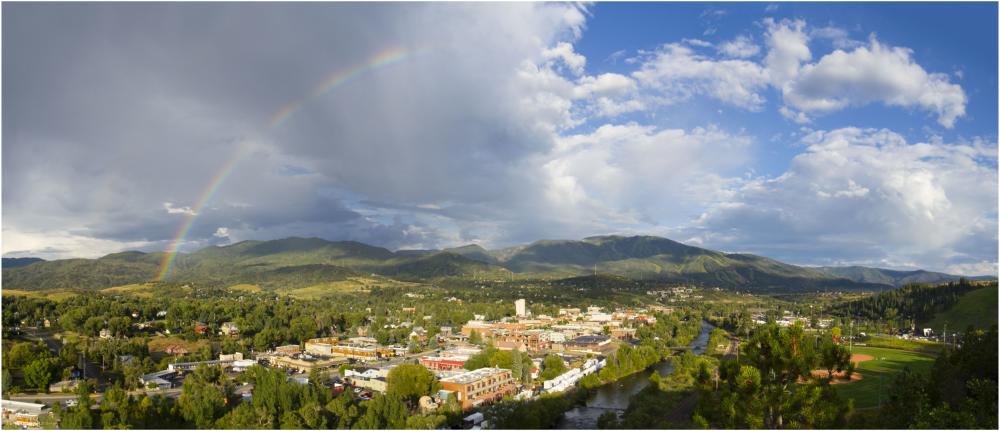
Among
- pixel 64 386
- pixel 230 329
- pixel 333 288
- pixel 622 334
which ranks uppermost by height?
pixel 333 288

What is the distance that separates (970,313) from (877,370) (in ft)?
121

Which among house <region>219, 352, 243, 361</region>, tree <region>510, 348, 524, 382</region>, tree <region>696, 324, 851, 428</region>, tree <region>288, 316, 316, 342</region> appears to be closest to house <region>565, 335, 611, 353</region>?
tree <region>510, 348, 524, 382</region>

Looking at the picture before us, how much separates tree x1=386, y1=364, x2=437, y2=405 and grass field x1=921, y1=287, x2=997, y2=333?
56.0 m

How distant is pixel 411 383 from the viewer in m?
30.6

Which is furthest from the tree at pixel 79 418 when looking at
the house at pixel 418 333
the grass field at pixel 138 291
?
the grass field at pixel 138 291

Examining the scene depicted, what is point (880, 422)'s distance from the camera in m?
14.3

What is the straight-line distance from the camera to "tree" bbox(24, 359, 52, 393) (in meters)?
32.3

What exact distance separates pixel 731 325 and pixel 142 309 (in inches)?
2876

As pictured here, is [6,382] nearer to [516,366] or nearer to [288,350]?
[288,350]

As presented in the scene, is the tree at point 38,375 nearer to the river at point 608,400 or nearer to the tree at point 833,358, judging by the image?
the river at point 608,400

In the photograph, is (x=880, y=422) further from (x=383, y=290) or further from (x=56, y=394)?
(x=383, y=290)

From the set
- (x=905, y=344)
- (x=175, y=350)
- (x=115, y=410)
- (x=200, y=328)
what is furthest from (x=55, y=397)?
(x=905, y=344)

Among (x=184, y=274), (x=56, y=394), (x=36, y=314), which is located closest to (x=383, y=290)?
(x=36, y=314)

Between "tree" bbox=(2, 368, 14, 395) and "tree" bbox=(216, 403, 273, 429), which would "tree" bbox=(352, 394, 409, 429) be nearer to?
"tree" bbox=(216, 403, 273, 429)
